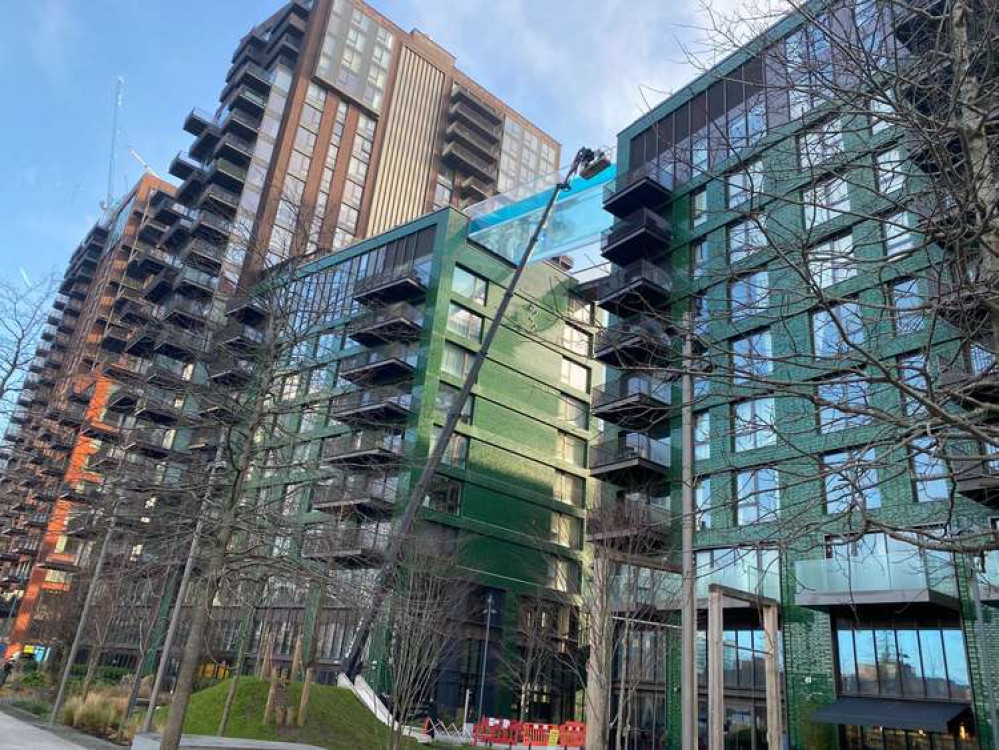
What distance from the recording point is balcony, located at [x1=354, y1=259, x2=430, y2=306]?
4456 cm

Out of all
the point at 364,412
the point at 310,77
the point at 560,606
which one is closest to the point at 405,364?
the point at 364,412

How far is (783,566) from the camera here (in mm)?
26516

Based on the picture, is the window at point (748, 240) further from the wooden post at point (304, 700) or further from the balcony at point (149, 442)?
the wooden post at point (304, 700)

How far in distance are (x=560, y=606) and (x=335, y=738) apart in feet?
72.6

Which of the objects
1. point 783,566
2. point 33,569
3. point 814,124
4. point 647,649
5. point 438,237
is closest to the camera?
point 814,124

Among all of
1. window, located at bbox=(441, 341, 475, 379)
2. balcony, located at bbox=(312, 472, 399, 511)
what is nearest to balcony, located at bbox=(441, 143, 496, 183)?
window, located at bbox=(441, 341, 475, 379)

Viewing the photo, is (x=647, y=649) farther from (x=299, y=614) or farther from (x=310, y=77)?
(x=310, y=77)

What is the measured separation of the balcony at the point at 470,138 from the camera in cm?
7825

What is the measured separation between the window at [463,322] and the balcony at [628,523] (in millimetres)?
16968

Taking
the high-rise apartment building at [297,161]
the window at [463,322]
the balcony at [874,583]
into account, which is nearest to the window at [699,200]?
the window at [463,322]

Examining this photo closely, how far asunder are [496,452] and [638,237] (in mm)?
15880

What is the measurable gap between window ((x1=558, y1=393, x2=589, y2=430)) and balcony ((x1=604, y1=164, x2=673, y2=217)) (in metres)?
16.0

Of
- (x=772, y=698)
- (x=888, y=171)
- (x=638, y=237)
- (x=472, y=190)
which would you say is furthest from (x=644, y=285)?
(x=472, y=190)

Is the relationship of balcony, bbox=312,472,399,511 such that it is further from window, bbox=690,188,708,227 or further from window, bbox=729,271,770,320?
window, bbox=729,271,770,320
